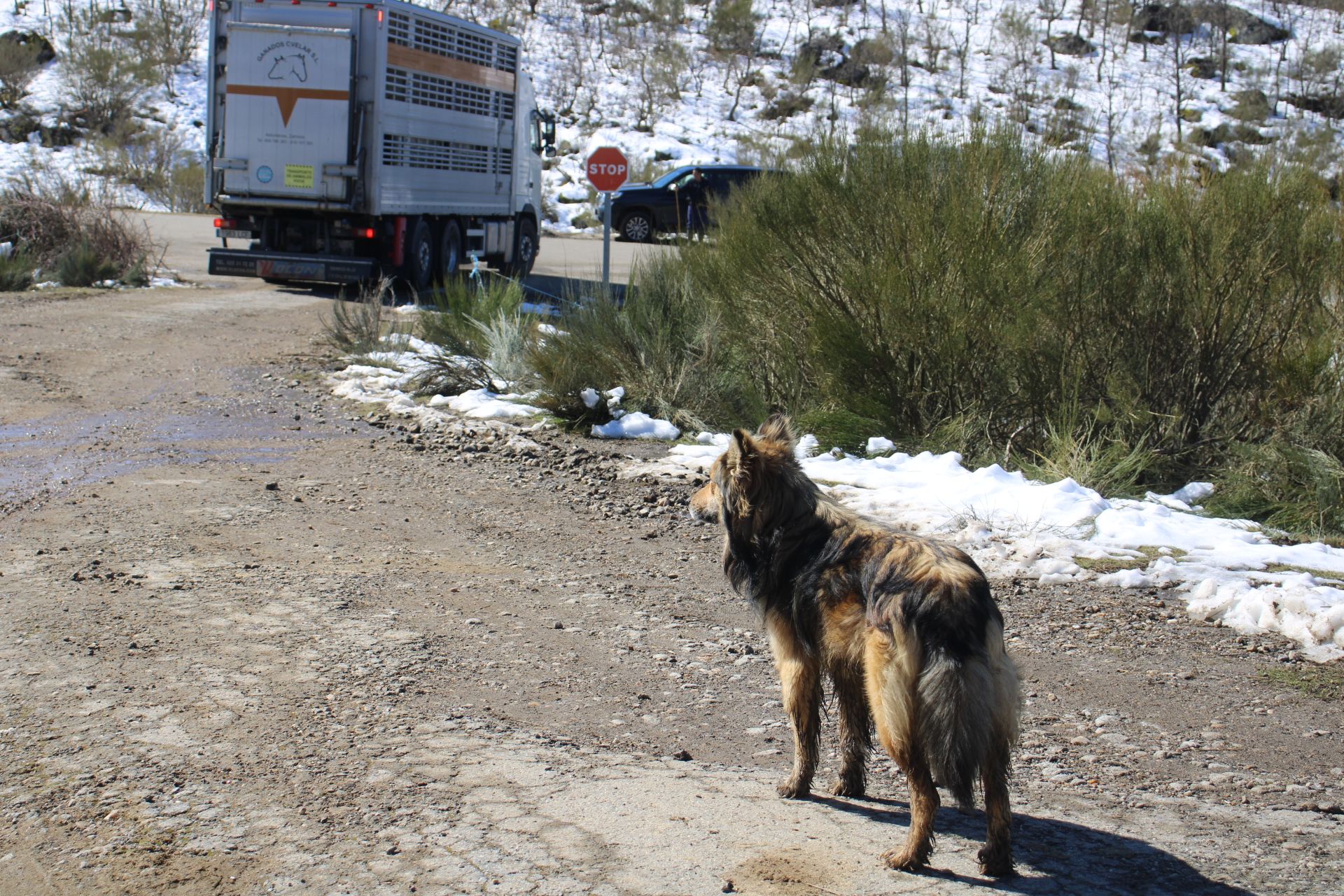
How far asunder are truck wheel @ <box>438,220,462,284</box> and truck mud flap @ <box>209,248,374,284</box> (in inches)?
75.6

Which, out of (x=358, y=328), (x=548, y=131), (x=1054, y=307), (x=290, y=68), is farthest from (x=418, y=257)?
(x=1054, y=307)

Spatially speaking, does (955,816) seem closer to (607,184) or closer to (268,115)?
(607,184)

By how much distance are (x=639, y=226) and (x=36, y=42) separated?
33.4 meters

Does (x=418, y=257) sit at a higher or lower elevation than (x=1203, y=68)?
lower

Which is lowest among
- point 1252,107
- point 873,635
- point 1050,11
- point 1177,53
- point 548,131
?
point 873,635

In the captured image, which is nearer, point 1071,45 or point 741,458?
point 741,458

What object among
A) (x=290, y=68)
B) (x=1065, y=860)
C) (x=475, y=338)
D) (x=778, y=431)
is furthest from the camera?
(x=290, y=68)

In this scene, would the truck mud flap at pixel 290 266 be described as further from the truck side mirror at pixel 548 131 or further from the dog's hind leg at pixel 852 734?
the dog's hind leg at pixel 852 734

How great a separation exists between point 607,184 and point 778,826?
1134cm

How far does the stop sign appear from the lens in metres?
14.1

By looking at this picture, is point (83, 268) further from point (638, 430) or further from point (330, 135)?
point (638, 430)

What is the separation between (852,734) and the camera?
394 centimetres

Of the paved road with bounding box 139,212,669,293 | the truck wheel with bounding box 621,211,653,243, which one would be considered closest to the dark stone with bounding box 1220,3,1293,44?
the truck wheel with bounding box 621,211,653,243

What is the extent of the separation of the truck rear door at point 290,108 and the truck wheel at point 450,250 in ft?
8.46
